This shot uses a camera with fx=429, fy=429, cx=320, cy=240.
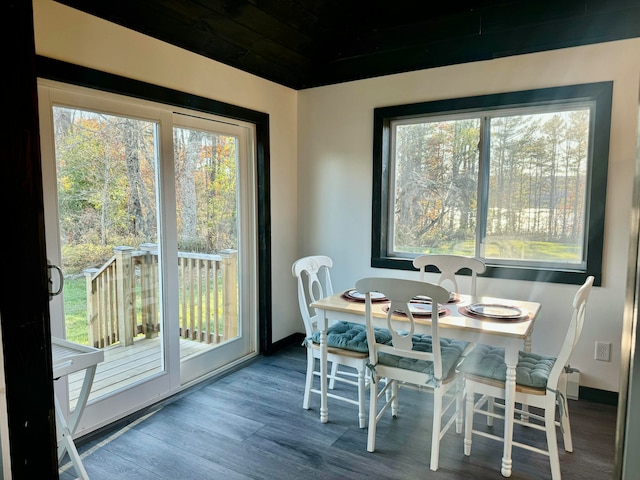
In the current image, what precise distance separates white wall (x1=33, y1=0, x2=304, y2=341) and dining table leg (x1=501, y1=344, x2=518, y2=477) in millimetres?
2181

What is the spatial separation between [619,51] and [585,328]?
1.82 m

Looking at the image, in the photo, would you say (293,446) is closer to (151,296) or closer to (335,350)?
(335,350)

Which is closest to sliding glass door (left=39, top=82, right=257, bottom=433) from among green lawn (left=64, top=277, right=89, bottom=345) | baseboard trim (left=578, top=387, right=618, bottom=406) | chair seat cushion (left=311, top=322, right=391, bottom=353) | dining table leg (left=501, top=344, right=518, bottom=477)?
green lawn (left=64, top=277, right=89, bottom=345)

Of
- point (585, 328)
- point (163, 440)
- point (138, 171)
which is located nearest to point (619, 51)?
point (585, 328)

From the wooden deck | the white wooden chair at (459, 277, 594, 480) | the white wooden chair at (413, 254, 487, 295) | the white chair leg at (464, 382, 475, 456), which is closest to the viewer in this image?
the white wooden chair at (459, 277, 594, 480)

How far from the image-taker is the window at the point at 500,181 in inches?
115

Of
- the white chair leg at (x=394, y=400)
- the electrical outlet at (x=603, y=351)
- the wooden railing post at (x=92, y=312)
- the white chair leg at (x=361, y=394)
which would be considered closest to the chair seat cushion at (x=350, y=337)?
the white chair leg at (x=361, y=394)

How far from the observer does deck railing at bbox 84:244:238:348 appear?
2.59 metres

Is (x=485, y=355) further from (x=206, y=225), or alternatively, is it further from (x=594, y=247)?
(x=206, y=225)

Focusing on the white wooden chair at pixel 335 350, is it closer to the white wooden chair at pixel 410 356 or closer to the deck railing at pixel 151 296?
the white wooden chair at pixel 410 356

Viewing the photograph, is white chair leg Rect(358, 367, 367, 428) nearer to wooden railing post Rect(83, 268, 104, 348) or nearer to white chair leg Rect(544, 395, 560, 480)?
white chair leg Rect(544, 395, 560, 480)

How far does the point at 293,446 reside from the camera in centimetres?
243

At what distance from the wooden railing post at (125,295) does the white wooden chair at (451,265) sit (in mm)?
1970

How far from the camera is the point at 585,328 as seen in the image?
2922 millimetres
